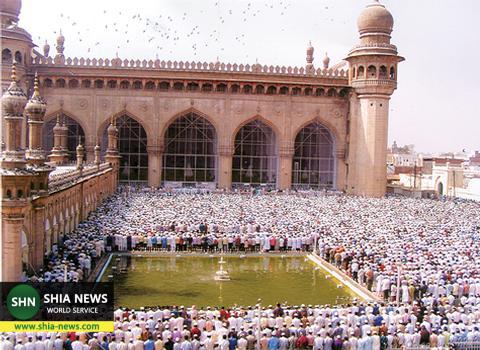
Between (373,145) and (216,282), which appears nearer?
(216,282)

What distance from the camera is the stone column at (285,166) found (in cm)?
3122

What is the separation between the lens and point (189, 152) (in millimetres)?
33219

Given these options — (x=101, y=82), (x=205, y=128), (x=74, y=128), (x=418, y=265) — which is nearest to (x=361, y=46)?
(x=205, y=128)

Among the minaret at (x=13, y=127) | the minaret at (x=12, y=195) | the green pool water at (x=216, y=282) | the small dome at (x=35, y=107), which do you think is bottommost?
the green pool water at (x=216, y=282)

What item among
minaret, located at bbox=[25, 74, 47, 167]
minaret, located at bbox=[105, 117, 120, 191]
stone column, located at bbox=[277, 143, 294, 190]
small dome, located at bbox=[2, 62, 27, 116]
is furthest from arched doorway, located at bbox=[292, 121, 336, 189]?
small dome, located at bbox=[2, 62, 27, 116]

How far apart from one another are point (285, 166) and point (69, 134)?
12121mm

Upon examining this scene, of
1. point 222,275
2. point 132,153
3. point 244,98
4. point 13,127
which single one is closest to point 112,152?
point 132,153

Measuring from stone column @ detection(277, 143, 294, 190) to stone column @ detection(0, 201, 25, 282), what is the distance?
22.3 meters

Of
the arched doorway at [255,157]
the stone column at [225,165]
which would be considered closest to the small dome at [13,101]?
the stone column at [225,165]

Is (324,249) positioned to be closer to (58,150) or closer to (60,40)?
(58,150)

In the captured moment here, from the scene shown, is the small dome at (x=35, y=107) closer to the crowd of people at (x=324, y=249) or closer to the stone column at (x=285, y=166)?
the crowd of people at (x=324, y=249)

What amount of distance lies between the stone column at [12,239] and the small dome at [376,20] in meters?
24.0

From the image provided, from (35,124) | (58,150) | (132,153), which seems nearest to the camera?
(35,124)

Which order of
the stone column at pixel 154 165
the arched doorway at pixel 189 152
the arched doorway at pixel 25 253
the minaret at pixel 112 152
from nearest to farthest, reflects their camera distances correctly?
1. the arched doorway at pixel 25 253
2. the minaret at pixel 112 152
3. the stone column at pixel 154 165
4. the arched doorway at pixel 189 152
